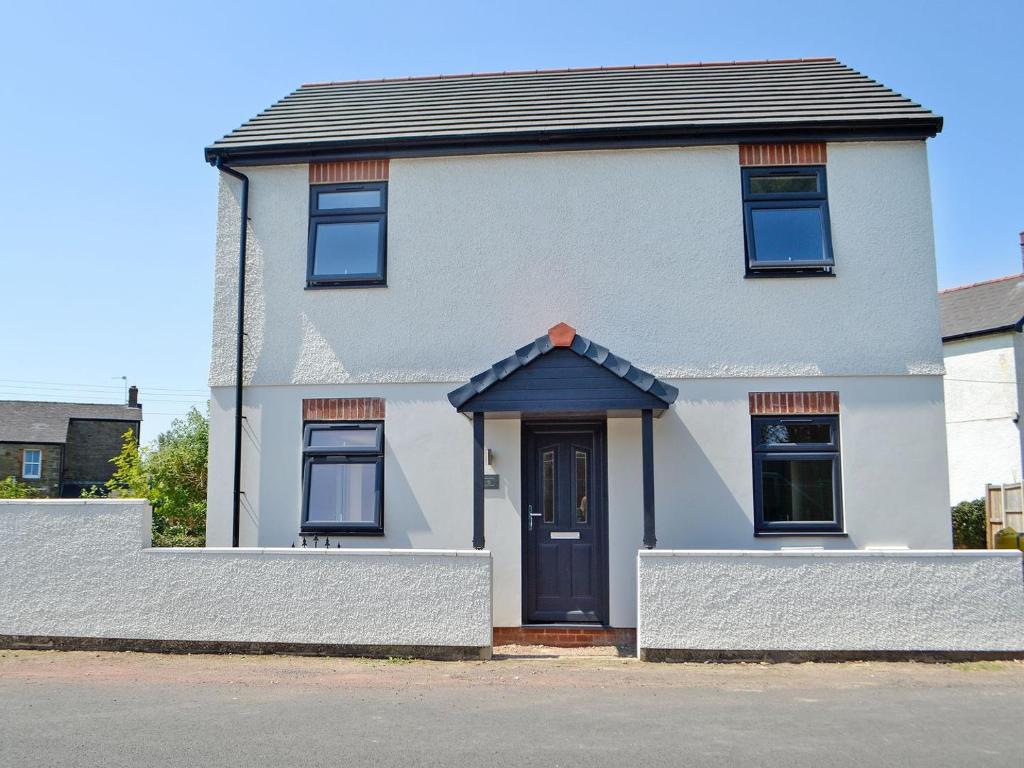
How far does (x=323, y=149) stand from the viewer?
10.8m

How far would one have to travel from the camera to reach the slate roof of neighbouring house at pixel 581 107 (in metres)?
10.5

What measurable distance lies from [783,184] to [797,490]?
141 inches

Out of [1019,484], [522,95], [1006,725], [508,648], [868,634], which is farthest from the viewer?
[1019,484]

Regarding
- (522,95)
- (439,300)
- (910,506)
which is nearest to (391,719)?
(439,300)

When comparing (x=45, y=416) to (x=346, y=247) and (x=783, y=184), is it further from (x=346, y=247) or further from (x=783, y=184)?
(x=783, y=184)

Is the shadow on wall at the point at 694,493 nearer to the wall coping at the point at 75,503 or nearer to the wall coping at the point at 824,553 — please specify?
the wall coping at the point at 824,553

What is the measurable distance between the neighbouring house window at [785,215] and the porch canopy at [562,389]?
87.9 inches

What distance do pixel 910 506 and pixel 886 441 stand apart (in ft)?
2.44

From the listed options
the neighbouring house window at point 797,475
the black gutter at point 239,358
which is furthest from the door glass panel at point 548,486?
the black gutter at point 239,358

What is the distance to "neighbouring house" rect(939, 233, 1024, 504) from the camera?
2178cm

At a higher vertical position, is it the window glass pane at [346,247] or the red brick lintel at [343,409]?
the window glass pane at [346,247]

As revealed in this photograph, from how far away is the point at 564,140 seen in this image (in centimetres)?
1063

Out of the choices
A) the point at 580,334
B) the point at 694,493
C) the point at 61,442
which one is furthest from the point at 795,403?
the point at 61,442

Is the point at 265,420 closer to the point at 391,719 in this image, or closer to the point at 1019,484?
the point at 391,719
